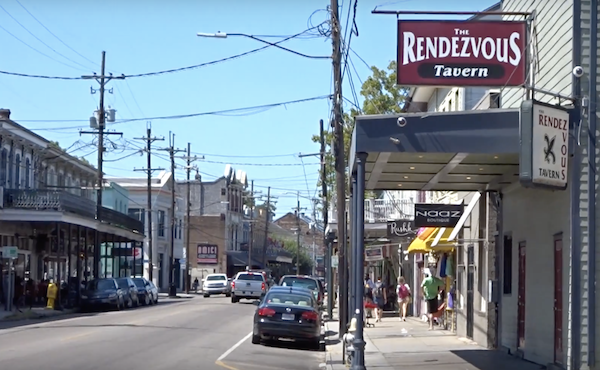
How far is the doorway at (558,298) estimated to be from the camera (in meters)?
14.9

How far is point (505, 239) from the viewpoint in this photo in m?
20.1

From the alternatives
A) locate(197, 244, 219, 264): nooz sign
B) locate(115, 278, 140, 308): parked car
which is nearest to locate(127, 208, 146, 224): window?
locate(197, 244, 219, 264): nooz sign

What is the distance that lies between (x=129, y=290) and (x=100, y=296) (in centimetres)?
383

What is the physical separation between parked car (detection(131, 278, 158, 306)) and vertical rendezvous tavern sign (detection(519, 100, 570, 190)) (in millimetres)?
37331

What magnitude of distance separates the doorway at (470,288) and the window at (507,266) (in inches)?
142

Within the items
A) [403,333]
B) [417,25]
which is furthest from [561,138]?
[403,333]

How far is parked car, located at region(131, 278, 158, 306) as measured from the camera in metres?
48.8

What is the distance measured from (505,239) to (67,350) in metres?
9.66

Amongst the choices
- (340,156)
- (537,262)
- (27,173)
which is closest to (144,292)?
(27,173)

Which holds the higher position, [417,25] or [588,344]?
[417,25]

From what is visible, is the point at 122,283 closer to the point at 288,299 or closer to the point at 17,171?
the point at 17,171

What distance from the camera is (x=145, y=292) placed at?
163 ft

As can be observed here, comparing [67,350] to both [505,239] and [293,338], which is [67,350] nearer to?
[293,338]

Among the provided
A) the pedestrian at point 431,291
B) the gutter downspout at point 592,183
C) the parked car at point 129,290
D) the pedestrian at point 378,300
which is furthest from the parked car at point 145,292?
the gutter downspout at point 592,183
